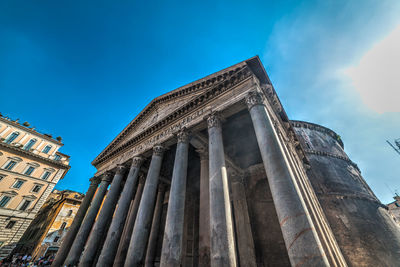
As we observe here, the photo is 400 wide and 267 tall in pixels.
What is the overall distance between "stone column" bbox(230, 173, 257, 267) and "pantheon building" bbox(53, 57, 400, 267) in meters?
0.05

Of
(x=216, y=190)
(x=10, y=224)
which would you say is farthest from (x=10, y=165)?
(x=216, y=190)

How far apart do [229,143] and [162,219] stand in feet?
25.7

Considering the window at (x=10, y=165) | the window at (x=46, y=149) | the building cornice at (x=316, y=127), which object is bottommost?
the window at (x=10, y=165)

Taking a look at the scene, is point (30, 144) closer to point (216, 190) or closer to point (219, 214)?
point (216, 190)

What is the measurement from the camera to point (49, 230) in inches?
890

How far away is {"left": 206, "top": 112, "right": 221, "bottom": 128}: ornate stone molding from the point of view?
23.2 feet

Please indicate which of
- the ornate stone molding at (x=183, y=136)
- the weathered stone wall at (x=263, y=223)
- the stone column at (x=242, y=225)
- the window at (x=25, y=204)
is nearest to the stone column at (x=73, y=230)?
the ornate stone molding at (x=183, y=136)

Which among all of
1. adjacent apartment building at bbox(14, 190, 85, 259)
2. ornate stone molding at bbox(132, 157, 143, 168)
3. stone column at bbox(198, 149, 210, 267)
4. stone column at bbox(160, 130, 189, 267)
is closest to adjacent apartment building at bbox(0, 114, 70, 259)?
adjacent apartment building at bbox(14, 190, 85, 259)

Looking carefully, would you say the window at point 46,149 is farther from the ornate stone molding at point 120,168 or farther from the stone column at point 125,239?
the stone column at point 125,239

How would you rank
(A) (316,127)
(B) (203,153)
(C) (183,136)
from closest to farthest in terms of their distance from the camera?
(C) (183,136) < (B) (203,153) < (A) (316,127)

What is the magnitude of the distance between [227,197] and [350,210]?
1410 cm

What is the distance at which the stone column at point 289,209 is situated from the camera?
3254 mm

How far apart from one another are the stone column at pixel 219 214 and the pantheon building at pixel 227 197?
0.10 ft

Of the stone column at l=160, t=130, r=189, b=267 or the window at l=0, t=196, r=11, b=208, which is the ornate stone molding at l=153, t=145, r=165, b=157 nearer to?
the stone column at l=160, t=130, r=189, b=267
